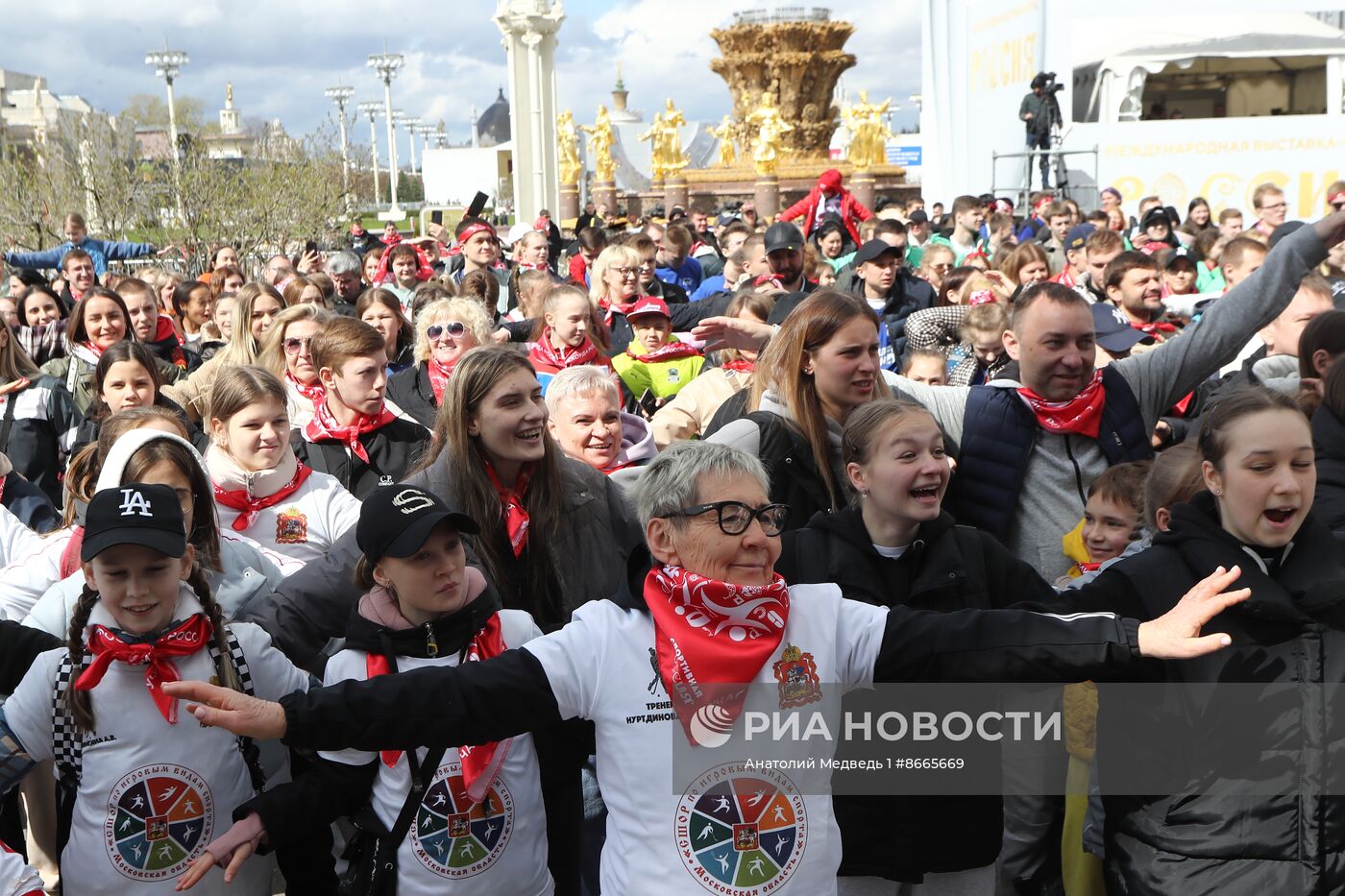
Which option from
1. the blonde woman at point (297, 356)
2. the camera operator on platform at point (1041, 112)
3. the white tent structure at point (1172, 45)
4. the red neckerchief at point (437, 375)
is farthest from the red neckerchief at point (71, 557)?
the white tent structure at point (1172, 45)

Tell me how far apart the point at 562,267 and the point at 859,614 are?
1474cm

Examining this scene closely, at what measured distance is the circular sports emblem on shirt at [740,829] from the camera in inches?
108

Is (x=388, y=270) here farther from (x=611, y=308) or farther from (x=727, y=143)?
(x=727, y=143)

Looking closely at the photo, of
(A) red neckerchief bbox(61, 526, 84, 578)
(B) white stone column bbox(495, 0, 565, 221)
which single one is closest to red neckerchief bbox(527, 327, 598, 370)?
(A) red neckerchief bbox(61, 526, 84, 578)

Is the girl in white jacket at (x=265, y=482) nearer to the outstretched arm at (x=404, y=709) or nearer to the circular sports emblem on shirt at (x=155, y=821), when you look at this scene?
the circular sports emblem on shirt at (x=155, y=821)

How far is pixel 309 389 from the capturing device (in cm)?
632

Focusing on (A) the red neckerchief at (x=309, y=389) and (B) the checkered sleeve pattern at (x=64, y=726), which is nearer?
(B) the checkered sleeve pattern at (x=64, y=726)

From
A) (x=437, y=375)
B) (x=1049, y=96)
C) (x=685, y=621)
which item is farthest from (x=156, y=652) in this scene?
(x=1049, y=96)

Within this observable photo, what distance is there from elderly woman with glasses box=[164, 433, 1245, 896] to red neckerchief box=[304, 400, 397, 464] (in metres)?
2.68

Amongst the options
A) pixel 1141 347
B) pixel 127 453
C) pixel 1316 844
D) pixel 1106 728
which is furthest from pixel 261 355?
pixel 1316 844

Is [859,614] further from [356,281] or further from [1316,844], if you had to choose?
[356,281]

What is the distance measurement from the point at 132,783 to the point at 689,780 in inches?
57.1

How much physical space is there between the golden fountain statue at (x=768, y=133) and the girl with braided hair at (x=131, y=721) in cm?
4166

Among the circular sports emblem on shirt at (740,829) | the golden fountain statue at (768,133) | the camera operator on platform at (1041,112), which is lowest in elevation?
the circular sports emblem on shirt at (740,829)
